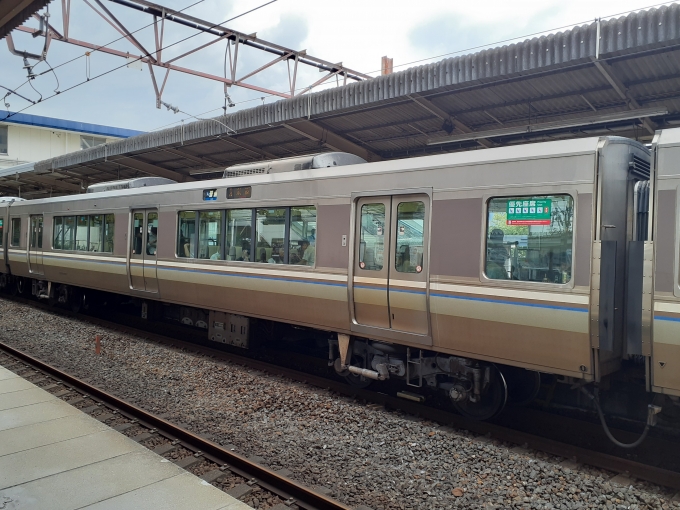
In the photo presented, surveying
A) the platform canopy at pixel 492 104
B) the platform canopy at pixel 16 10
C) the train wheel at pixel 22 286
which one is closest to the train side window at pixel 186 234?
the platform canopy at pixel 492 104

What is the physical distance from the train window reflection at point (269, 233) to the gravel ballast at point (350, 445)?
1862 mm

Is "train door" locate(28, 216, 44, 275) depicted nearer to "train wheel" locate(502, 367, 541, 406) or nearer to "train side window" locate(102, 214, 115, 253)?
"train side window" locate(102, 214, 115, 253)

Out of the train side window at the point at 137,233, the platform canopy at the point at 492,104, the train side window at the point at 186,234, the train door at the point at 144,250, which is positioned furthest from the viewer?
the train side window at the point at 137,233

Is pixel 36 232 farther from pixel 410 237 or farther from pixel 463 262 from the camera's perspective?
pixel 463 262

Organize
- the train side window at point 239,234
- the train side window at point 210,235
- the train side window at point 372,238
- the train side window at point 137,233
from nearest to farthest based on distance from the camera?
the train side window at point 372,238 → the train side window at point 239,234 → the train side window at point 210,235 → the train side window at point 137,233

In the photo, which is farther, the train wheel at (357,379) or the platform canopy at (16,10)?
the train wheel at (357,379)

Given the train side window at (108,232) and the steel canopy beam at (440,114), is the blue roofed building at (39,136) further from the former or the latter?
the steel canopy beam at (440,114)

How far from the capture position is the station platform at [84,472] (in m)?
4.30

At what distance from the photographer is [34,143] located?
1319 inches

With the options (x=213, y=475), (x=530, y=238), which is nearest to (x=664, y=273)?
(x=530, y=238)

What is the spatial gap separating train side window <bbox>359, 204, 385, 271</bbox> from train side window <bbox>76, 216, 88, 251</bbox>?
8.78 m

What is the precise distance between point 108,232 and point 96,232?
2.06 ft

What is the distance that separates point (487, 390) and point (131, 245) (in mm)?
8135

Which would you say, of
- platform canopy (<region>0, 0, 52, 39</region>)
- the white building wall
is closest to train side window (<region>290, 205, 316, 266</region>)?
platform canopy (<region>0, 0, 52, 39</region>)
